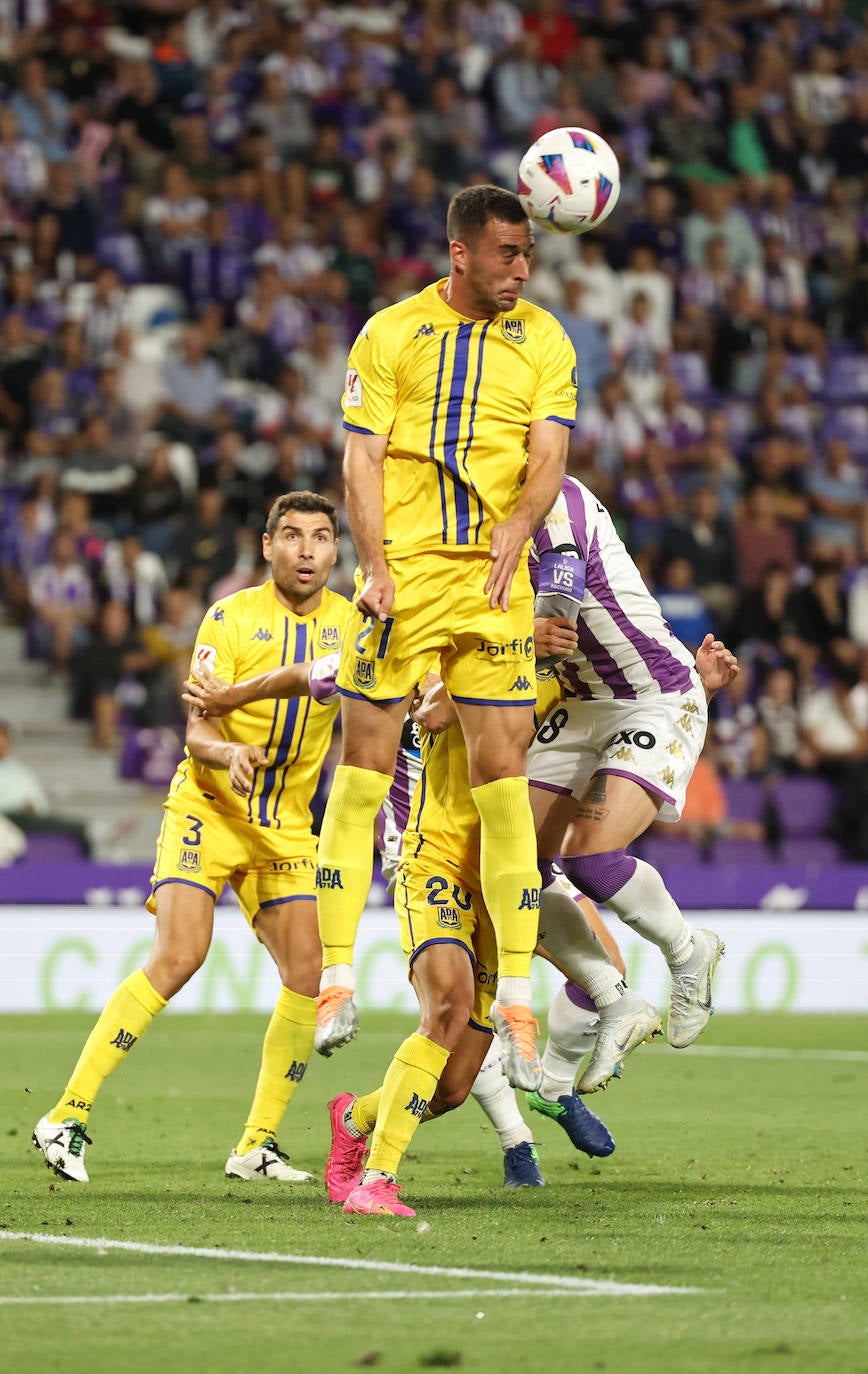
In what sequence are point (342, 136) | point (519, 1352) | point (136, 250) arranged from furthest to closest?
1. point (342, 136)
2. point (136, 250)
3. point (519, 1352)

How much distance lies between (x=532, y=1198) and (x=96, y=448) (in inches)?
427

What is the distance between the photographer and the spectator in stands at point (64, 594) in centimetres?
1589

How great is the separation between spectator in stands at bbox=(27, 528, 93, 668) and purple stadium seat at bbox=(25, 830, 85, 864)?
182cm

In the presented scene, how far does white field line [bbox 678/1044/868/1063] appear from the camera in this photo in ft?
39.2

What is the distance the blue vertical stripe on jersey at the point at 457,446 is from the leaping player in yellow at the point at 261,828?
Result: 1.26 m

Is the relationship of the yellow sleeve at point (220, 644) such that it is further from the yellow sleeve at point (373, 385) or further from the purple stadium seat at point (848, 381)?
the purple stadium seat at point (848, 381)

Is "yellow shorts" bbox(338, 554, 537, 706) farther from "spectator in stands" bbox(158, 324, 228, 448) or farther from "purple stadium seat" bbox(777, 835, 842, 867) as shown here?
"spectator in stands" bbox(158, 324, 228, 448)

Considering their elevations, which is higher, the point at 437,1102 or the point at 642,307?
the point at 642,307

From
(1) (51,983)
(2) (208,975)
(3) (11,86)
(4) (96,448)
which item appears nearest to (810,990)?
(2) (208,975)

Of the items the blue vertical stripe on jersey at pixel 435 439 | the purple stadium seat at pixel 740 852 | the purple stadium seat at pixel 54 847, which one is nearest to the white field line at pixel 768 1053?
the purple stadium seat at pixel 740 852

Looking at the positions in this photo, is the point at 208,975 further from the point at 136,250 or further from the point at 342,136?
the point at 342,136

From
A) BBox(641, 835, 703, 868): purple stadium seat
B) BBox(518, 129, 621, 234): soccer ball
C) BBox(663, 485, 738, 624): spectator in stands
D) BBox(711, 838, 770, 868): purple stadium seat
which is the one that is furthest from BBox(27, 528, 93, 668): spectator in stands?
BBox(518, 129, 621, 234): soccer ball

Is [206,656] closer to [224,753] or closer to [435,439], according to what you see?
[224,753]

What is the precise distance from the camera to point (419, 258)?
19.1 m
